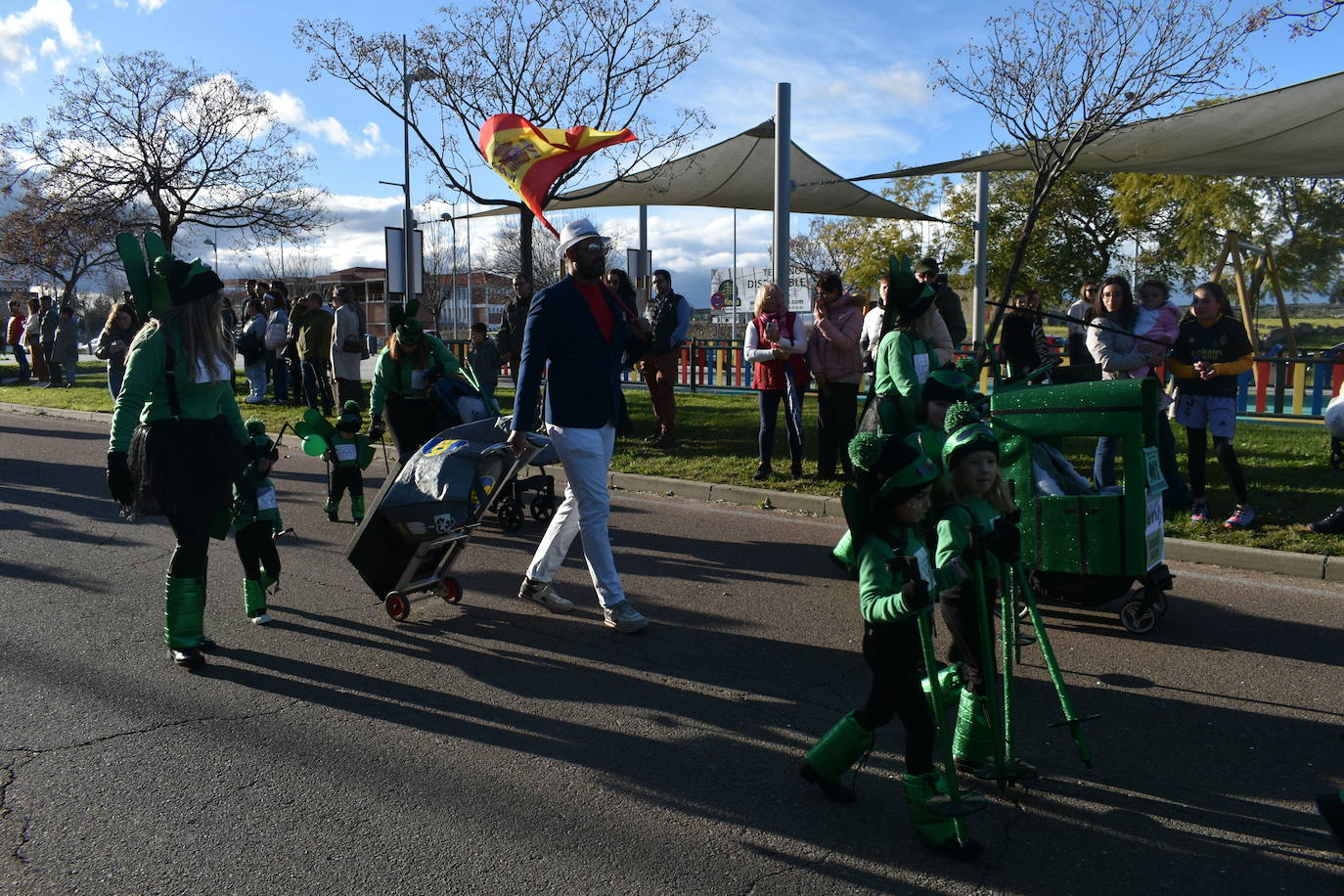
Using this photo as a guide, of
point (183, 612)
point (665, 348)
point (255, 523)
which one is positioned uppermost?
point (665, 348)

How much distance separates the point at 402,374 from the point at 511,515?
137 centimetres

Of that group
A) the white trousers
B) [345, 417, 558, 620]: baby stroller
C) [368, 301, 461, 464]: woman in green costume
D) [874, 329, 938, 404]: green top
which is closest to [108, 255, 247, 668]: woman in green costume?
[345, 417, 558, 620]: baby stroller

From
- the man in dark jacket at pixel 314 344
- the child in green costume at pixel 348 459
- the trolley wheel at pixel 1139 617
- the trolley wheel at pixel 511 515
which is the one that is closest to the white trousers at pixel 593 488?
the trolley wheel at pixel 511 515

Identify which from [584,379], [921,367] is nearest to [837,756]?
[584,379]

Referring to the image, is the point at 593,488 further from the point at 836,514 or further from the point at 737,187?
the point at 737,187

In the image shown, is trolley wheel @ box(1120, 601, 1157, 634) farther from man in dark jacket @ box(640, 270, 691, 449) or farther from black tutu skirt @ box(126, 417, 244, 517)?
man in dark jacket @ box(640, 270, 691, 449)

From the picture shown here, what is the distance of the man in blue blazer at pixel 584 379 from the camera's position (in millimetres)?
5039

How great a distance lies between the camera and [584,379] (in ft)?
16.7

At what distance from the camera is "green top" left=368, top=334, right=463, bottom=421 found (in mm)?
7160

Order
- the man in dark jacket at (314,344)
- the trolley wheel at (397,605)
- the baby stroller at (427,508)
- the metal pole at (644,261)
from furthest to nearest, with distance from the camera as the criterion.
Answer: the metal pole at (644,261)
the man in dark jacket at (314,344)
the trolley wheel at (397,605)
the baby stroller at (427,508)

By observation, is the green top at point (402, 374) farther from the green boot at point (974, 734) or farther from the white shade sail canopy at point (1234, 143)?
the white shade sail canopy at point (1234, 143)

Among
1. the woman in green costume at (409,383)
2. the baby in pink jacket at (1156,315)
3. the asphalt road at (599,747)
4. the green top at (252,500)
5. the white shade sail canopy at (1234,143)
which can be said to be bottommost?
the asphalt road at (599,747)

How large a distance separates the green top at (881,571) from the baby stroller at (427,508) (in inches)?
105

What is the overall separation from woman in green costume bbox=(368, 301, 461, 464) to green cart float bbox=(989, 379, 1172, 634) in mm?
3916
